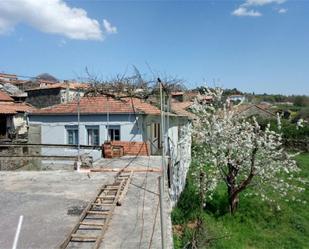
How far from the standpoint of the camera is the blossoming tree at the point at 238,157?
53.5 feet

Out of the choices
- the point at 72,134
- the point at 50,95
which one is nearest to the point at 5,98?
the point at 50,95

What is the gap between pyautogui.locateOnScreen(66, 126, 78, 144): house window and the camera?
67.1 ft

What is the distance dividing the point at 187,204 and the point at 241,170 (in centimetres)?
270

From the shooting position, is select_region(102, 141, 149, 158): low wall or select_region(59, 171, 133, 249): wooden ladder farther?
select_region(102, 141, 149, 158): low wall

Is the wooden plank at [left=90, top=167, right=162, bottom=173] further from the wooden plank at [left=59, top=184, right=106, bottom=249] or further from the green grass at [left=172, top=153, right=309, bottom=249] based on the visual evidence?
the wooden plank at [left=59, top=184, right=106, bottom=249]

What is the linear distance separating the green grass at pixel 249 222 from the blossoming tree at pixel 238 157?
61 centimetres

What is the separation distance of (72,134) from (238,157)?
8.81 m

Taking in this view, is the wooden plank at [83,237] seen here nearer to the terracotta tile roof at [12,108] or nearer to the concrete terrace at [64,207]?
the concrete terrace at [64,207]

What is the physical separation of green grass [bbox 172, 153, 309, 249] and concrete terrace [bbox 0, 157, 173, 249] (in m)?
3.42

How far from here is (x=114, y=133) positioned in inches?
773

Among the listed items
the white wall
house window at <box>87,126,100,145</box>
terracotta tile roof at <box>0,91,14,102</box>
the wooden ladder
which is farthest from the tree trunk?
terracotta tile roof at <box>0,91,14,102</box>

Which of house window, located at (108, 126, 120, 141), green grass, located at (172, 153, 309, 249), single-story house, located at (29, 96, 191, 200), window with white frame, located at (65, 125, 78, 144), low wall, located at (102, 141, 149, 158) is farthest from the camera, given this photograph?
window with white frame, located at (65, 125, 78, 144)

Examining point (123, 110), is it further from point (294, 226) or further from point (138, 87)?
point (294, 226)

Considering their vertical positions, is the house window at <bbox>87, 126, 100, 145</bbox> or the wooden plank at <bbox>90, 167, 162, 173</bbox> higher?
the house window at <bbox>87, 126, 100, 145</bbox>
